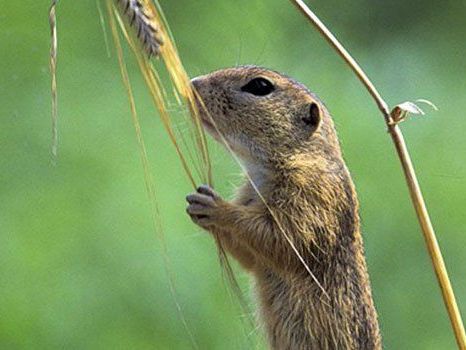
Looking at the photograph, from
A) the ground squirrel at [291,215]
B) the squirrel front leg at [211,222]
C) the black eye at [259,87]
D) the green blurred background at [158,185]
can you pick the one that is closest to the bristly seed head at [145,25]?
the squirrel front leg at [211,222]

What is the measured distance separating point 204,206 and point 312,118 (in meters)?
0.45

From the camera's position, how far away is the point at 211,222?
3465mm

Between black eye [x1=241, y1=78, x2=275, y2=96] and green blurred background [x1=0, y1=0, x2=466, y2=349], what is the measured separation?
2.97 ft

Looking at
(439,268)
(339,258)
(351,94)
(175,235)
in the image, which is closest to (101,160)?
(175,235)

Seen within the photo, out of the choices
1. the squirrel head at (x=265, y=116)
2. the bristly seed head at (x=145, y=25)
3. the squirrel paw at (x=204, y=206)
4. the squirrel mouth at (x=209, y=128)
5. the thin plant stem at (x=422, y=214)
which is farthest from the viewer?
the squirrel head at (x=265, y=116)

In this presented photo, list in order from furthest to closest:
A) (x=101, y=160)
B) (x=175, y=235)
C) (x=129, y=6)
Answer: (x=101, y=160) → (x=175, y=235) → (x=129, y=6)

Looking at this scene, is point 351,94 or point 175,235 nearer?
point 175,235

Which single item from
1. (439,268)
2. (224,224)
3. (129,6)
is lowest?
(439,268)

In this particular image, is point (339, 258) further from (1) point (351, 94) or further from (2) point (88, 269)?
(1) point (351, 94)

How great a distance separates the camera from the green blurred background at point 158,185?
5.14 meters

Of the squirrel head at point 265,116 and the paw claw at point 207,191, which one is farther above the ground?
the squirrel head at point 265,116

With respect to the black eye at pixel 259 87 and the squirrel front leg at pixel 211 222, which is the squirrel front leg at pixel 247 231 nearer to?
the squirrel front leg at pixel 211 222

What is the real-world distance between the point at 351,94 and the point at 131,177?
0.92m

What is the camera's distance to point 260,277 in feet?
11.9
